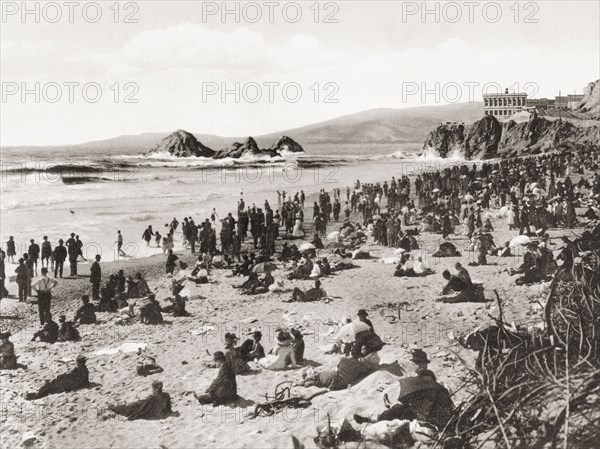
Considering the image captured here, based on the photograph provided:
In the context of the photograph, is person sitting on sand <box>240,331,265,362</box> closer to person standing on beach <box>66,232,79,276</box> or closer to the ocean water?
person standing on beach <box>66,232,79,276</box>

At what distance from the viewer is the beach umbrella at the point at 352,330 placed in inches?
427

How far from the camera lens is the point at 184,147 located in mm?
112750

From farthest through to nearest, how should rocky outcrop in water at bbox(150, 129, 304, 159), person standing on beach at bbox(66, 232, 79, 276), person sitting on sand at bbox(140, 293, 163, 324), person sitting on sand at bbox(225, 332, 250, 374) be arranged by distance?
1. rocky outcrop in water at bbox(150, 129, 304, 159)
2. person standing on beach at bbox(66, 232, 79, 276)
3. person sitting on sand at bbox(140, 293, 163, 324)
4. person sitting on sand at bbox(225, 332, 250, 374)

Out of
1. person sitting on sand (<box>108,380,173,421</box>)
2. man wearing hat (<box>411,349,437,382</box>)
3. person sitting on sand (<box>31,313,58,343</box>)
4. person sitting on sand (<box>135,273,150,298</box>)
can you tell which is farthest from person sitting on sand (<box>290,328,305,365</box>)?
person sitting on sand (<box>135,273,150,298</box>)

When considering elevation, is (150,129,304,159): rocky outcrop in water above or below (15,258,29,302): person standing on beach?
above

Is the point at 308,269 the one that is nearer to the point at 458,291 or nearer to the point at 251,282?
the point at 251,282

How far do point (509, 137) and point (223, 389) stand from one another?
76.8 meters

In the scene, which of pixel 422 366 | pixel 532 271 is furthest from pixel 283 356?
pixel 532 271

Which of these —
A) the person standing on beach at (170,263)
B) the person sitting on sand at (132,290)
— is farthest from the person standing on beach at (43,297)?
the person standing on beach at (170,263)

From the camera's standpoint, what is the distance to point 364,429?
7629 millimetres

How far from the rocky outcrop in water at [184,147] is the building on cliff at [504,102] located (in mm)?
53526

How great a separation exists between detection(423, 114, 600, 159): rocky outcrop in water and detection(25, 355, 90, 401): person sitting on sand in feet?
180

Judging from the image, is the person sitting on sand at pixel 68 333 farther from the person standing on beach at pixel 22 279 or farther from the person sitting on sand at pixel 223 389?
the person sitting on sand at pixel 223 389

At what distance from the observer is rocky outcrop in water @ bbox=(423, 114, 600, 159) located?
212 ft
